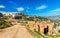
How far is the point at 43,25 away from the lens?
29.4 meters

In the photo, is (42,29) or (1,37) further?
(42,29)

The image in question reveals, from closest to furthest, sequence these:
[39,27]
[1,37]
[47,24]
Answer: [1,37]
[39,27]
[47,24]

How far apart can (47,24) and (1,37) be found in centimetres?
2206

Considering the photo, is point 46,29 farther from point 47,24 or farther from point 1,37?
point 1,37

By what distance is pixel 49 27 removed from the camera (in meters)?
31.1

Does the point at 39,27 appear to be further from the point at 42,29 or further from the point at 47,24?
the point at 47,24

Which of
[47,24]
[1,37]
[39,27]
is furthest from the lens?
[47,24]

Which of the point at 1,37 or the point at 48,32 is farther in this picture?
the point at 48,32

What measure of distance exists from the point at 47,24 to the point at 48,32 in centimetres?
167

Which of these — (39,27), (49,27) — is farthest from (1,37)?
(49,27)

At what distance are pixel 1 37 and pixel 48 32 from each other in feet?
74.5

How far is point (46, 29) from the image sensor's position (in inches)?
1196

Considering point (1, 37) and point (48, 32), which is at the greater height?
point (1, 37)

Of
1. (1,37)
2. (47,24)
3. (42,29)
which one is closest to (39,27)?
(42,29)
